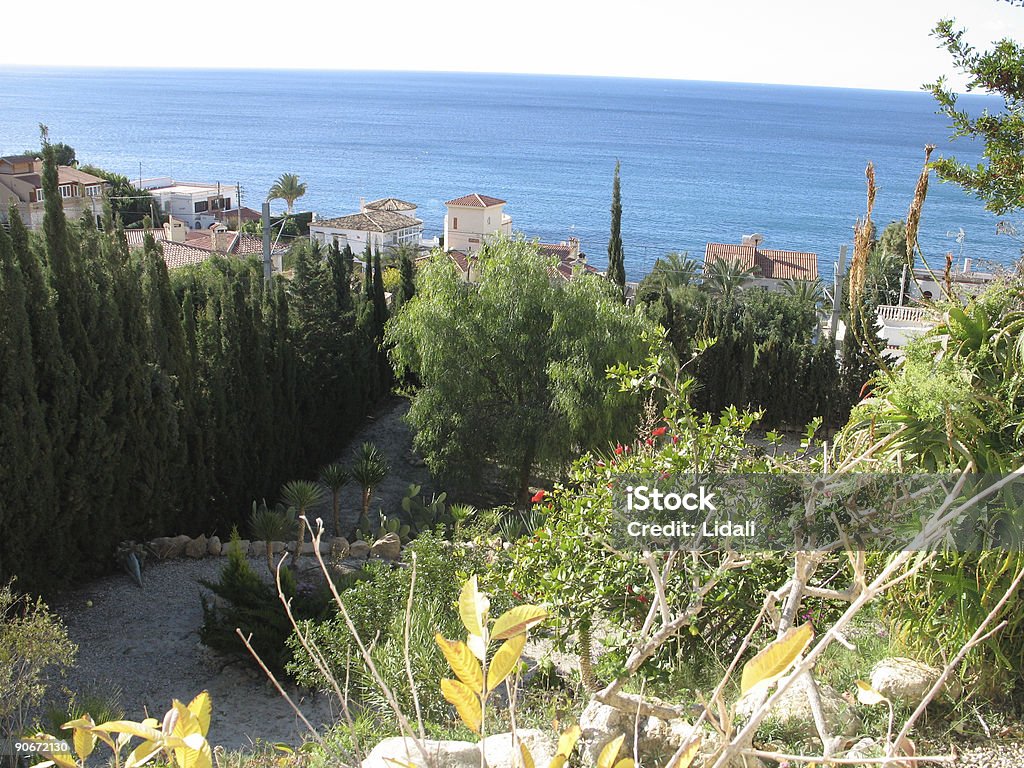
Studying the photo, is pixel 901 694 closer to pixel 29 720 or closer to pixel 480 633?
pixel 480 633

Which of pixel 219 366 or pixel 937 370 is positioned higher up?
pixel 937 370

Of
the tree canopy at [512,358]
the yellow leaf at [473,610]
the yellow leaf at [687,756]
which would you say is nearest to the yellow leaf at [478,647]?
the yellow leaf at [473,610]

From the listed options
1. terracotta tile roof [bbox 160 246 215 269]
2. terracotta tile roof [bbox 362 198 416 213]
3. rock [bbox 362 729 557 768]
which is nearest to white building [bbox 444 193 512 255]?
terracotta tile roof [bbox 362 198 416 213]

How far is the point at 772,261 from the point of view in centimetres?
4706

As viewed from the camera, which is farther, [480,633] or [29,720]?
[29,720]

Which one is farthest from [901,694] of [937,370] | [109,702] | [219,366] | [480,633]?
[219,366]

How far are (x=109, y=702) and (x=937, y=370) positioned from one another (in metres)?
5.80

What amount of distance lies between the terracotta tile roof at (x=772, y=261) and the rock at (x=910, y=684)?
135 feet

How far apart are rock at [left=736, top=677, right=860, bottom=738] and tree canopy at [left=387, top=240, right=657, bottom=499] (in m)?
8.59

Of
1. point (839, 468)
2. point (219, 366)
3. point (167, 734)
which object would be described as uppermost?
point (167, 734)

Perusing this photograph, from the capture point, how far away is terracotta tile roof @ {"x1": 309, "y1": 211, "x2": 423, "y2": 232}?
53.6m

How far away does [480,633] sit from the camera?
1.40 meters

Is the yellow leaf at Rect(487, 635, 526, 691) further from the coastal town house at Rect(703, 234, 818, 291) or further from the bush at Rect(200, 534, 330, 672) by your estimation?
the coastal town house at Rect(703, 234, 818, 291)

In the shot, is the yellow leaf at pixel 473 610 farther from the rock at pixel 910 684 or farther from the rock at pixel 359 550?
the rock at pixel 359 550
